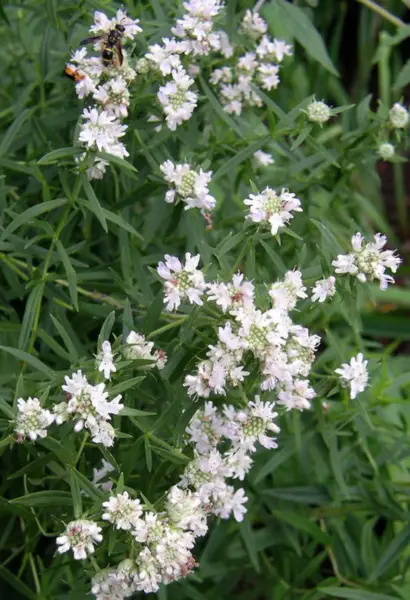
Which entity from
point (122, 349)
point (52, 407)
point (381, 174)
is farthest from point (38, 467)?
point (381, 174)

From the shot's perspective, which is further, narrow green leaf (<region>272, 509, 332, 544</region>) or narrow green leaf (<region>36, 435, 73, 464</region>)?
narrow green leaf (<region>272, 509, 332, 544</region>)

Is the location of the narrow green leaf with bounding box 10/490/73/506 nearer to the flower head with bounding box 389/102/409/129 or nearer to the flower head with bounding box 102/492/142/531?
the flower head with bounding box 102/492/142/531

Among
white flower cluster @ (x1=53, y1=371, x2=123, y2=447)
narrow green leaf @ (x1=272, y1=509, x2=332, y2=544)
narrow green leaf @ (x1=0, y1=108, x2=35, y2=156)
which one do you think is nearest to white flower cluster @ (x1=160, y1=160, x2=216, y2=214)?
narrow green leaf @ (x1=0, y1=108, x2=35, y2=156)

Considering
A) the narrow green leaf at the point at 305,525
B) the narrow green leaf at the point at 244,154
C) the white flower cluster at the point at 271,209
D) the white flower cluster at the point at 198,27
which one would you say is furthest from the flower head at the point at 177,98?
the narrow green leaf at the point at 305,525

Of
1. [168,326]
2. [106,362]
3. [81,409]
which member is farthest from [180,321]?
[81,409]

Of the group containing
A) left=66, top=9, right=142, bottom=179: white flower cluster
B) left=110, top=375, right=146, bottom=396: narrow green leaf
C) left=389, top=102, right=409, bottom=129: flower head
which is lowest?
left=110, top=375, right=146, bottom=396: narrow green leaf

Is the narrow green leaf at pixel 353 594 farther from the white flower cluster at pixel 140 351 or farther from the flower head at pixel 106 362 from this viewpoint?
the flower head at pixel 106 362
